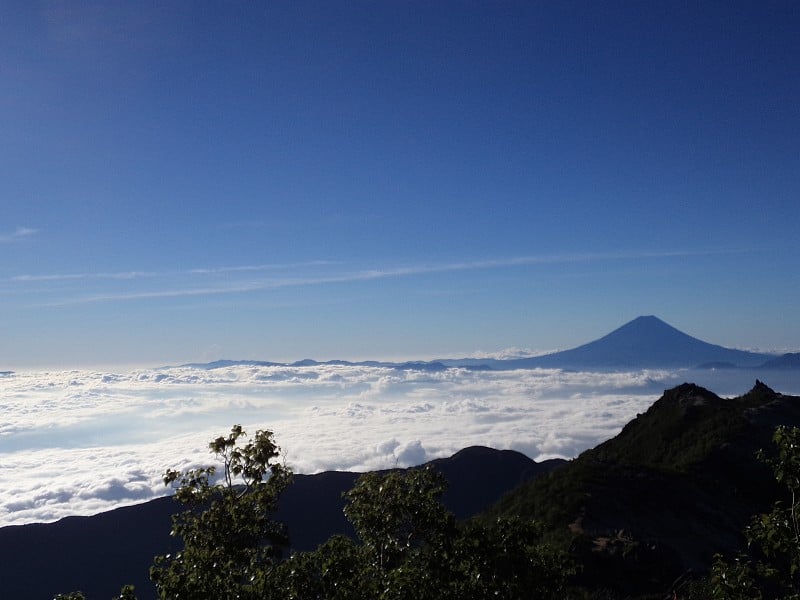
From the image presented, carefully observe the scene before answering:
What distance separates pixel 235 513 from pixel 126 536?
15684 centimetres

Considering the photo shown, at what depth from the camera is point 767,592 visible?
36.4 m

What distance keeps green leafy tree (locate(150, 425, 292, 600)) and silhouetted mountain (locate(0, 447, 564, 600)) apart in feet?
314

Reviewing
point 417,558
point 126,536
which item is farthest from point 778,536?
point 126,536

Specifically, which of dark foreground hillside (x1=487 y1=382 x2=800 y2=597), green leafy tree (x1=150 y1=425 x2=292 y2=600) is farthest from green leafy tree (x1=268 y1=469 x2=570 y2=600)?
dark foreground hillside (x1=487 y1=382 x2=800 y2=597)

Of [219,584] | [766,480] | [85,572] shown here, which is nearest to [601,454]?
[766,480]

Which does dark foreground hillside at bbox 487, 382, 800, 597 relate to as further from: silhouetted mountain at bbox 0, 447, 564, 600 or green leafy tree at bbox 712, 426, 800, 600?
silhouetted mountain at bbox 0, 447, 564, 600

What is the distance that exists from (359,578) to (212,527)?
3.73 meters

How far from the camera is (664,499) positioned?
54188 mm

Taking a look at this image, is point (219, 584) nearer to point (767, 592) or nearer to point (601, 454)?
point (767, 592)

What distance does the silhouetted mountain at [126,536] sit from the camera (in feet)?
422

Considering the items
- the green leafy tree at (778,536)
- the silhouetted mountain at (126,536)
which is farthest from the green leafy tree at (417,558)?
the silhouetted mountain at (126,536)

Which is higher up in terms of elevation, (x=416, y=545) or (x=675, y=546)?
(x=416, y=545)

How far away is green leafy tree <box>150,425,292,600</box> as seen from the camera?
1319 cm

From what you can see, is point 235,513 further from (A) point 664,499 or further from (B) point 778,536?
(A) point 664,499
